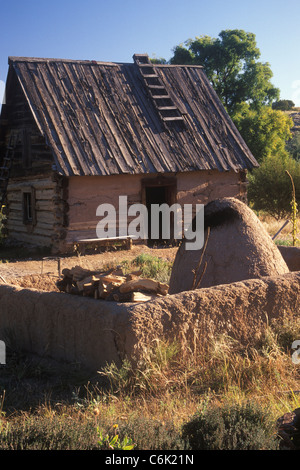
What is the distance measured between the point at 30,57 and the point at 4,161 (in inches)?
125

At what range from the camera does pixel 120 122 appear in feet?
52.4

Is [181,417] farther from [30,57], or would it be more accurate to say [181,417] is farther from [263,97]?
[263,97]

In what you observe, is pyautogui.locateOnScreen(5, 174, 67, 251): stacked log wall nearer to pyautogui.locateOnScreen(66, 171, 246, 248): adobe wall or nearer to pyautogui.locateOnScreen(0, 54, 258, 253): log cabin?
pyautogui.locateOnScreen(0, 54, 258, 253): log cabin

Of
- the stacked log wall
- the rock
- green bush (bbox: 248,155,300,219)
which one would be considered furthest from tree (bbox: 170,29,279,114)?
the rock

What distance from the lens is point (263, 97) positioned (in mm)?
37562

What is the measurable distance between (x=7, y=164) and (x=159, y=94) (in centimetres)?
503

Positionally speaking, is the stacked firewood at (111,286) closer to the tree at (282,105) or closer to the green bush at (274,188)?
the green bush at (274,188)

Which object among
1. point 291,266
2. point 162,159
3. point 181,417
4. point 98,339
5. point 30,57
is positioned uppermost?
point 30,57

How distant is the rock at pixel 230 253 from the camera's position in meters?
6.34

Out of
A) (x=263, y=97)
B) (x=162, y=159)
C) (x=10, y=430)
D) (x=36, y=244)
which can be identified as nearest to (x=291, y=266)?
(x=10, y=430)

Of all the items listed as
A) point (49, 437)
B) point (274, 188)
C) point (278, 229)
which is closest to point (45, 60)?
point (278, 229)

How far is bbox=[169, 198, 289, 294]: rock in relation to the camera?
634 centimetres

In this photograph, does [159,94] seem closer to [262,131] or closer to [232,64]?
[262,131]

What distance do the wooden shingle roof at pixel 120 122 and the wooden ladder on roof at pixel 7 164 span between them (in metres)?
2.29
